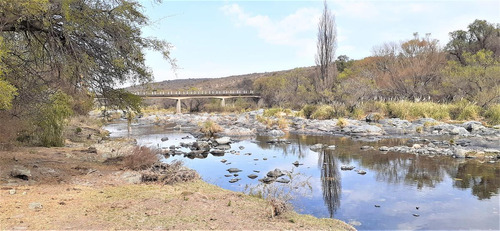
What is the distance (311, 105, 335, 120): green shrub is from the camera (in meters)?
28.5

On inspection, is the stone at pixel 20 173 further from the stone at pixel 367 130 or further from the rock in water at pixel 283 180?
the stone at pixel 367 130

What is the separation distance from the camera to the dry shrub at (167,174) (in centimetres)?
770

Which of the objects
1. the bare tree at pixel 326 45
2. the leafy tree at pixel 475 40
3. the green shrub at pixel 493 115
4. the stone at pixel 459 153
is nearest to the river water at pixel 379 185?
the stone at pixel 459 153

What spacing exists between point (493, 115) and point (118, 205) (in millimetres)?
24408

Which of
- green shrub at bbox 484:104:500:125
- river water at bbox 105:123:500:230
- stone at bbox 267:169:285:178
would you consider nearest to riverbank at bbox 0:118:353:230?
river water at bbox 105:123:500:230

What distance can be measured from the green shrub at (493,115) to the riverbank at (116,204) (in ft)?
69.2

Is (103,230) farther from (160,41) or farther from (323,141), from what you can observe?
(323,141)

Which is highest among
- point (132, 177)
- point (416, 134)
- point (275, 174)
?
point (132, 177)

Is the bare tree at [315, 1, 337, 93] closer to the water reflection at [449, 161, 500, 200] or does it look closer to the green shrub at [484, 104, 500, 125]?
the green shrub at [484, 104, 500, 125]

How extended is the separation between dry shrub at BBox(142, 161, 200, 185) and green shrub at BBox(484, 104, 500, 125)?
69.1 ft

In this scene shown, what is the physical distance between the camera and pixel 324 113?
28859 mm

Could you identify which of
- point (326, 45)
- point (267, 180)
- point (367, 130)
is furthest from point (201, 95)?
point (267, 180)

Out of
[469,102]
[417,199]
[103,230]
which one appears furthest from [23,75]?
[469,102]

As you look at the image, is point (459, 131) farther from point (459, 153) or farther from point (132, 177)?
point (132, 177)
